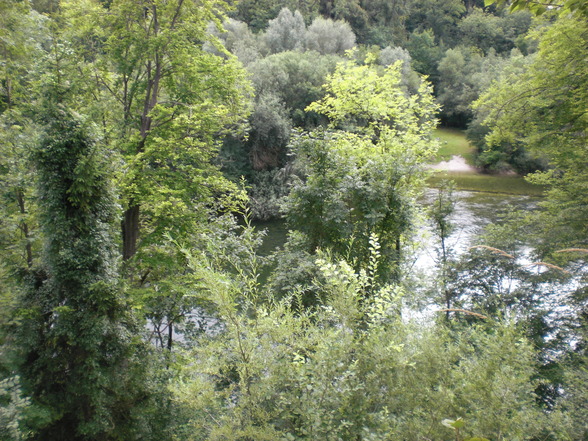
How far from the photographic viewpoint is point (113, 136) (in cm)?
898

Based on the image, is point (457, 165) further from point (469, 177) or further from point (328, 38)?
point (328, 38)

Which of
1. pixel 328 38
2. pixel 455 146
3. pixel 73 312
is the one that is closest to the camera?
pixel 73 312

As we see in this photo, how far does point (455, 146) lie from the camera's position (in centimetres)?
4325

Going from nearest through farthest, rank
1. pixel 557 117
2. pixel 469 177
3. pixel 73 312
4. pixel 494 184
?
pixel 73 312 < pixel 557 117 < pixel 494 184 < pixel 469 177

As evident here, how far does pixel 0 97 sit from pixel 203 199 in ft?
16.9

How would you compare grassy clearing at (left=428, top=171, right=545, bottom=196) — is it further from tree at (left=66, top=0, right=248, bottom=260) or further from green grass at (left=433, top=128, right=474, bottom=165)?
tree at (left=66, top=0, right=248, bottom=260)

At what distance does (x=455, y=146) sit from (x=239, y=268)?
44.1m

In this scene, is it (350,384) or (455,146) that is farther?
(455,146)

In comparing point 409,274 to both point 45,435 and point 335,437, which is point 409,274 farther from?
point 45,435

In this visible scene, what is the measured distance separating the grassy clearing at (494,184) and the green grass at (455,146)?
11.3ft

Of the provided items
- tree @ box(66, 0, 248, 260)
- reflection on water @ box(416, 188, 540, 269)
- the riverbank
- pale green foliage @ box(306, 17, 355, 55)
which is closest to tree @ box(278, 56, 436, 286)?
tree @ box(66, 0, 248, 260)

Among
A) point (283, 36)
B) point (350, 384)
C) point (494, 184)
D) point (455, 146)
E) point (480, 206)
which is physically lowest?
point (350, 384)

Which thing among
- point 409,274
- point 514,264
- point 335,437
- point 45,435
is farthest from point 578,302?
point 45,435

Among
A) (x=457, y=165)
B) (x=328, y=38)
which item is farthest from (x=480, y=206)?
(x=328, y=38)
